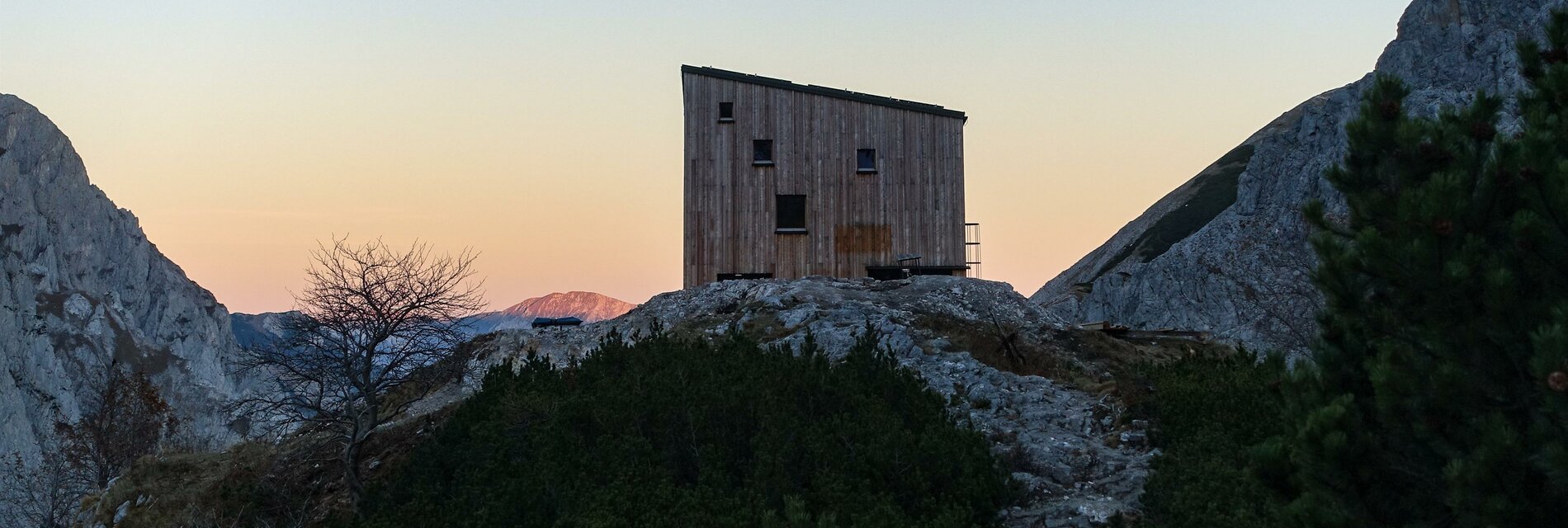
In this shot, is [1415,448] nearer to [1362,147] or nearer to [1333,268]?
[1333,268]

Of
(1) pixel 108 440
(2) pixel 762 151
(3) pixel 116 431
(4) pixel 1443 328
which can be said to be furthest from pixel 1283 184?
(4) pixel 1443 328

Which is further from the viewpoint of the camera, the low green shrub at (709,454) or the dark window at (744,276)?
the dark window at (744,276)

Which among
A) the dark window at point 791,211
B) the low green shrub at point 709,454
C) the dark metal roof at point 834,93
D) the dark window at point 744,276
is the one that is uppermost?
the dark metal roof at point 834,93

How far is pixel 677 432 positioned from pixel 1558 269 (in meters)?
11.1

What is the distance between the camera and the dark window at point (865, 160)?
3441 cm

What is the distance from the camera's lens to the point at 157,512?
2277 cm

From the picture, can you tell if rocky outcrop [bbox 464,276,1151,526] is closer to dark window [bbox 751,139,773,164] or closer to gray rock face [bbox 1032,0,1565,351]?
dark window [bbox 751,139,773,164]

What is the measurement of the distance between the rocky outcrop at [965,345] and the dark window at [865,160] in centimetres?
471

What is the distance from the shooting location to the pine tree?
6.69m

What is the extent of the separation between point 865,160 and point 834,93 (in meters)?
2.41

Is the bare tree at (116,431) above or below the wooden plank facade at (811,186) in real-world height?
below

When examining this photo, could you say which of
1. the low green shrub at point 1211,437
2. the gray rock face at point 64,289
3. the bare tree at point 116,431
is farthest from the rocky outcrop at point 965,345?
the gray rock face at point 64,289

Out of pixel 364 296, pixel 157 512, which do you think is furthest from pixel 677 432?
pixel 157 512

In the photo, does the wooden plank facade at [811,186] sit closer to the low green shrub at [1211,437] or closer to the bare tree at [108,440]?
the low green shrub at [1211,437]
